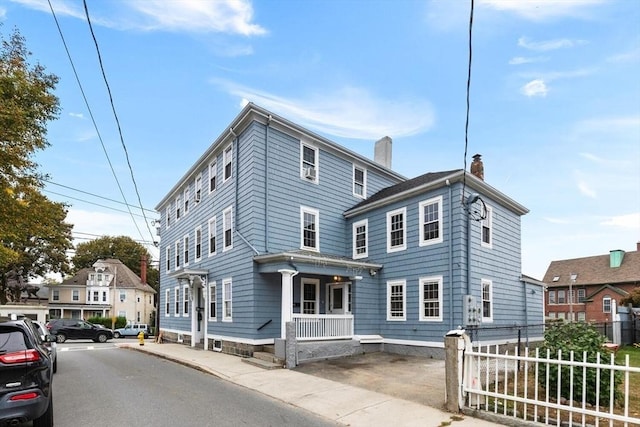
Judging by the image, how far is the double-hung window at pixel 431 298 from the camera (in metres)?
14.1

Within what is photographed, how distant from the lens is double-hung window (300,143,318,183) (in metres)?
16.9

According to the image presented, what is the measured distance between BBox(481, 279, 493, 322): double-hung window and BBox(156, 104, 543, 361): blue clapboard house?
0.06 m

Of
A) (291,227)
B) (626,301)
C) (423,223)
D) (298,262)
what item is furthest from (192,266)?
(626,301)

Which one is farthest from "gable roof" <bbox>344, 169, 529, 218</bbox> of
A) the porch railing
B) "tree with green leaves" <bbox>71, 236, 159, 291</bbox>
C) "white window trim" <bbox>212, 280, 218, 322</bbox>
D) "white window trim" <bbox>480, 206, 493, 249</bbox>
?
"tree with green leaves" <bbox>71, 236, 159, 291</bbox>

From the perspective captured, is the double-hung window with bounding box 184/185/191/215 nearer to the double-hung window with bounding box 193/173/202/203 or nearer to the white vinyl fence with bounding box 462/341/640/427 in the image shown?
the double-hung window with bounding box 193/173/202/203

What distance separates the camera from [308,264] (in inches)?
554

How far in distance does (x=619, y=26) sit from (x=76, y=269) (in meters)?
71.0

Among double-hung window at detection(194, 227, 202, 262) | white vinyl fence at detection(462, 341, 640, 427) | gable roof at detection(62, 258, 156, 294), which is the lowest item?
gable roof at detection(62, 258, 156, 294)

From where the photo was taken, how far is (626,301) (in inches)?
1206

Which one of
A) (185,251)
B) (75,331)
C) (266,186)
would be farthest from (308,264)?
(75,331)

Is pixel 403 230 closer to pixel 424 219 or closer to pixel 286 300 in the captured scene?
pixel 424 219

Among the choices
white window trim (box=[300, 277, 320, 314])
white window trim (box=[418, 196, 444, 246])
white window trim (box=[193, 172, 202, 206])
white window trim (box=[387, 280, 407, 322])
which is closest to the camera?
white window trim (box=[418, 196, 444, 246])

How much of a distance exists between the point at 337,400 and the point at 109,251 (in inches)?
2544

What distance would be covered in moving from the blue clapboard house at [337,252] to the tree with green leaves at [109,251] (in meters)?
50.6
